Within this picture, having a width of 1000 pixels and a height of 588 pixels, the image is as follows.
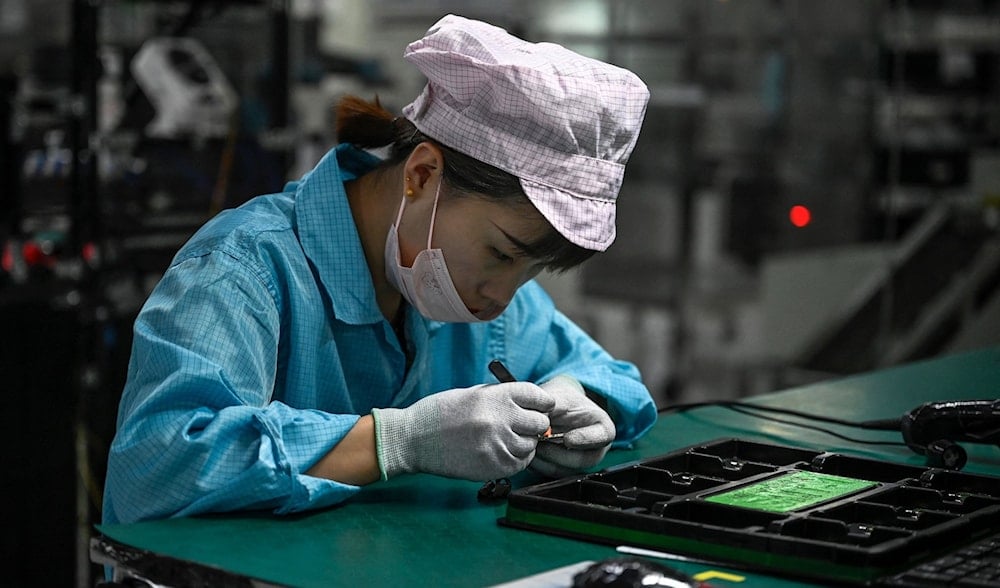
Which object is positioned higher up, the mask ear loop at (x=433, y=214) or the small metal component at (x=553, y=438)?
the mask ear loop at (x=433, y=214)

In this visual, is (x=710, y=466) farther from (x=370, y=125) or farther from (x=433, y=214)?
(x=370, y=125)

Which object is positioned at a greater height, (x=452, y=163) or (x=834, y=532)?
(x=452, y=163)

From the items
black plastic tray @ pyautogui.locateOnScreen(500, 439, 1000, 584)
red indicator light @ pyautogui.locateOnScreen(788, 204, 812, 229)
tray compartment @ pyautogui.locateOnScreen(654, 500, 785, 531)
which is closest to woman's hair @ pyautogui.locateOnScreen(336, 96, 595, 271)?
black plastic tray @ pyautogui.locateOnScreen(500, 439, 1000, 584)

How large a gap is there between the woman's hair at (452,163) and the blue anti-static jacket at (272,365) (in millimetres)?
53

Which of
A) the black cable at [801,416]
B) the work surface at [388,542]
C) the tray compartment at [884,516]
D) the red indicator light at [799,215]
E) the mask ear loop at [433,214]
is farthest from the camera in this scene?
the red indicator light at [799,215]

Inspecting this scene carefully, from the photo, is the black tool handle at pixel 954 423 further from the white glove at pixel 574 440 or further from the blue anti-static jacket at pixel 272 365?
the white glove at pixel 574 440

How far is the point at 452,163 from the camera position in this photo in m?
1.69

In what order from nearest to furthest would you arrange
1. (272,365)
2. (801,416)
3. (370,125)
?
1. (272,365)
2. (370,125)
3. (801,416)

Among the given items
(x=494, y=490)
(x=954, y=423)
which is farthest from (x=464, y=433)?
(x=954, y=423)

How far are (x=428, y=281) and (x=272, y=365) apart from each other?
253 millimetres

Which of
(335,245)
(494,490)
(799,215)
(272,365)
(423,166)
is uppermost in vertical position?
(423,166)

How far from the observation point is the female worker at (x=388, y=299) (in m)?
1.49

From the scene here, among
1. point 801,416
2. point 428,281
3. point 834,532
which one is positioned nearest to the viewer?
point 834,532

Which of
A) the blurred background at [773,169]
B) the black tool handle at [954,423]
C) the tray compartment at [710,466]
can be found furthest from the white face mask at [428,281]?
the blurred background at [773,169]
